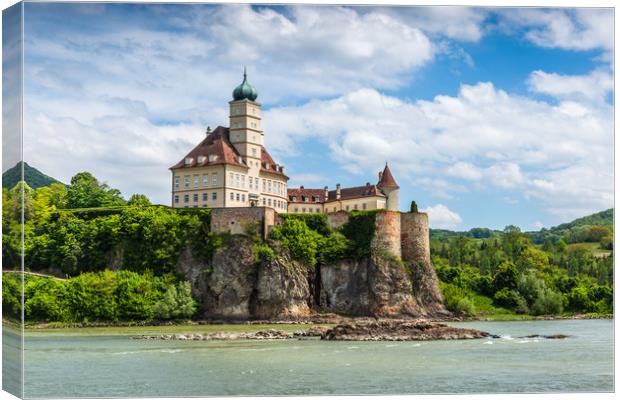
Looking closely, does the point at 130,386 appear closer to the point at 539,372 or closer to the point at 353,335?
the point at 539,372

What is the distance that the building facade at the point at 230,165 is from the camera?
43.3 meters

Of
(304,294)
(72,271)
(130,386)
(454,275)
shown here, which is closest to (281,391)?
(130,386)

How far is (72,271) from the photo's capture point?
140 feet

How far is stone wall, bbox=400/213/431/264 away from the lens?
44406 millimetres

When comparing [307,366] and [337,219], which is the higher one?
[337,219]

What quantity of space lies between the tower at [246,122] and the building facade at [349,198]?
6186 mm

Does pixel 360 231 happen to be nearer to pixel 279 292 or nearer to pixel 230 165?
pixel 279 292

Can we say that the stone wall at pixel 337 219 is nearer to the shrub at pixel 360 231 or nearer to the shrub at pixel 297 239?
the shrub at pixel 360 231

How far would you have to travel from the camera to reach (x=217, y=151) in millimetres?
43625

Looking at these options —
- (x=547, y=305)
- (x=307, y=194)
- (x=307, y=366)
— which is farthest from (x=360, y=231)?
(x=307, y=366)

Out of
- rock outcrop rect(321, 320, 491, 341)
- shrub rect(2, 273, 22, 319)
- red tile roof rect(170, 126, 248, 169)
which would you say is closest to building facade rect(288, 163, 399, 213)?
red tile roof rect(170, 126, 248, 169)

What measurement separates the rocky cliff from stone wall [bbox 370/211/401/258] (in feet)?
1.59

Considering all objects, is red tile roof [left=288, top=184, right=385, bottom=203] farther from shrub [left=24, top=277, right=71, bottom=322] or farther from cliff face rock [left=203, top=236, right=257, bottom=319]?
shrub [left=24, top=277, right=71, bottom=322]

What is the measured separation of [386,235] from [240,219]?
690 centimetres
